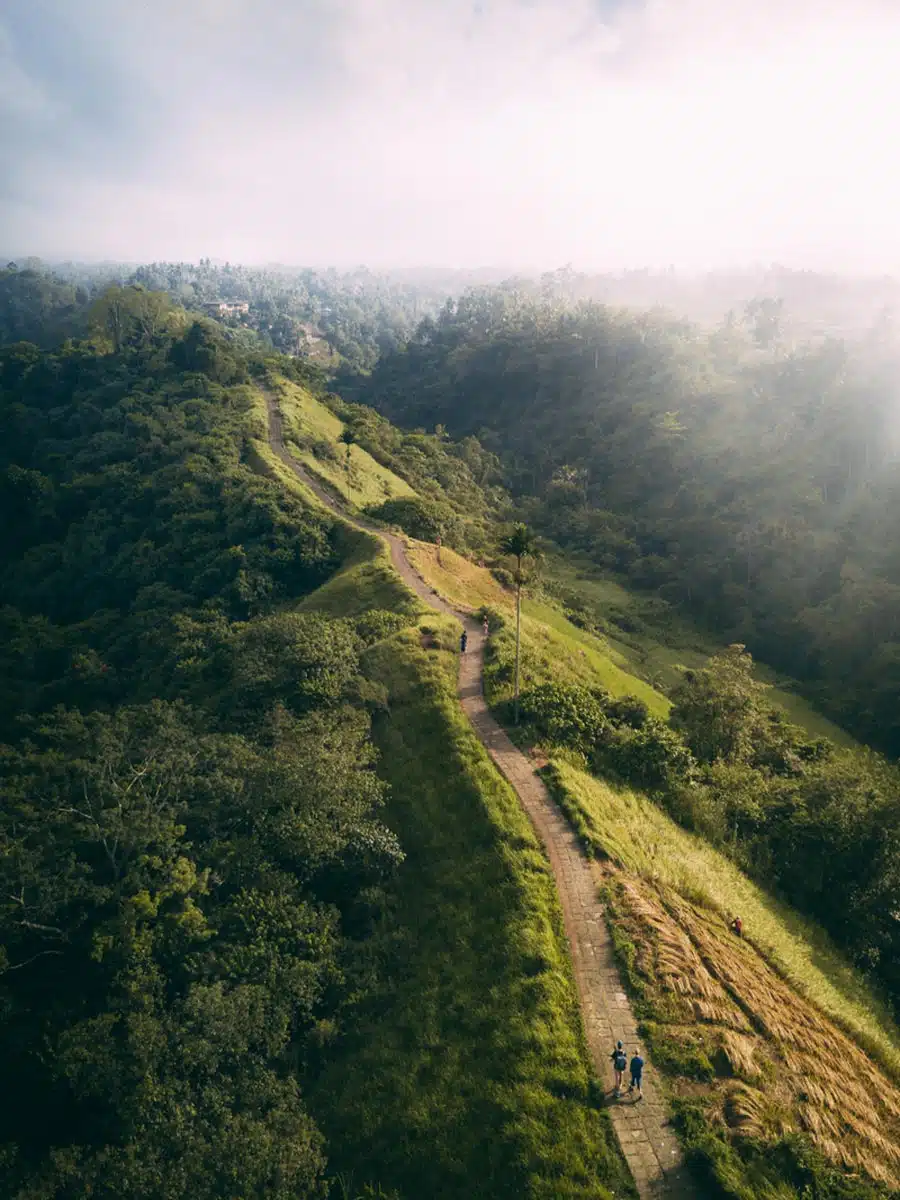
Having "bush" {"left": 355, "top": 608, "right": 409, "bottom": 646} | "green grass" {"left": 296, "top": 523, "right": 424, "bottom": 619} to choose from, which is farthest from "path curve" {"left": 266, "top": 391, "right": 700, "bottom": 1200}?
"green grass" {"left": 296, "top": 523, "right": 424, "bottom": 619}

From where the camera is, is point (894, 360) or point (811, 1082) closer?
point (811, 1082)

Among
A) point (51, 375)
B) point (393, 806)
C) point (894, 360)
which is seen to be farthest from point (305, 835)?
point (894, 360)

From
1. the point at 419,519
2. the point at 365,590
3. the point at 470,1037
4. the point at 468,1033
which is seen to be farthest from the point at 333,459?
the point at 470,1037

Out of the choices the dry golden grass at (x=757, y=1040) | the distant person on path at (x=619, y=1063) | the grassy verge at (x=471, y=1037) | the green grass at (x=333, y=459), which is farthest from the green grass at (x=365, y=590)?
the distant person on path at (x=619, y=1063)

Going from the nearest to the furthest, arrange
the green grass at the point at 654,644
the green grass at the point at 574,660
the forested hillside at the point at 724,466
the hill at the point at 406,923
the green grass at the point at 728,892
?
1. the hill at the point at 406,923
2. the green grass at the point at 728,892
3. the green grass at the point at 574,660
4. the green grass at the point at 654,644
5. the forested hillside at the point at 724,466

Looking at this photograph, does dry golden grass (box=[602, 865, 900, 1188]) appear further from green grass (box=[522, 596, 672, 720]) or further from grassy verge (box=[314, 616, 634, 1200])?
green grass (box=[522, 596, 672, 720])

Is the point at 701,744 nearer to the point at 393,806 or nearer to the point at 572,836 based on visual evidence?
the point at 572,836

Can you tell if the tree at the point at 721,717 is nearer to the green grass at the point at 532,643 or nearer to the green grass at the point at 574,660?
the green grass at the point at 574,660
